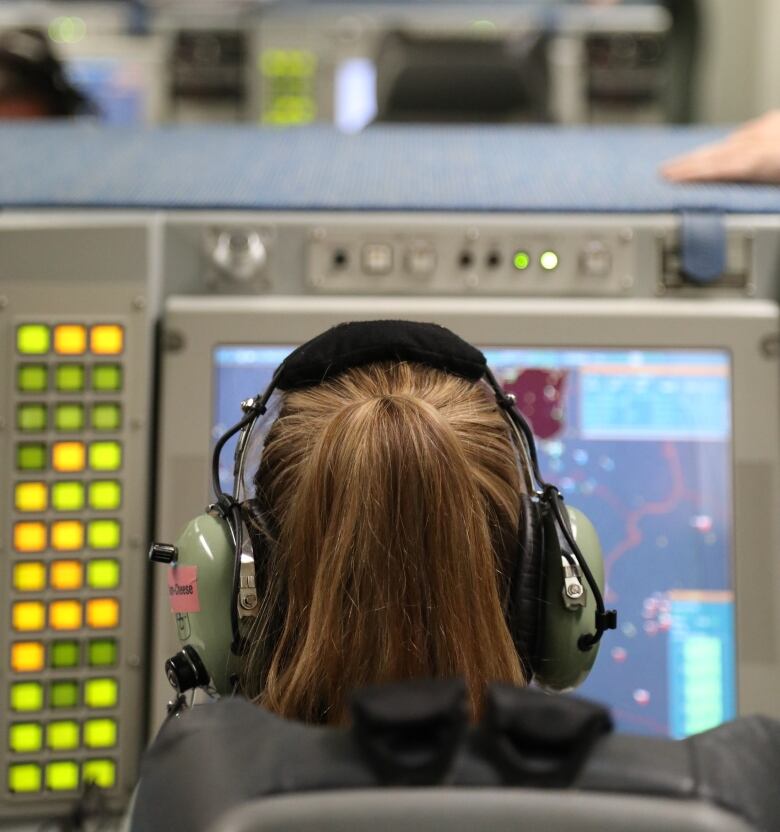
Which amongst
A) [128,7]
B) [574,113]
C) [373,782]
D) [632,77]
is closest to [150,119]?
[128,7]

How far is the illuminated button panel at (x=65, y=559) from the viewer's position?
110 centimetres

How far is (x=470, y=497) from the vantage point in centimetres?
68

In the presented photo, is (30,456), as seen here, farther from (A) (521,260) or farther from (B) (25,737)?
(A) (521,260)

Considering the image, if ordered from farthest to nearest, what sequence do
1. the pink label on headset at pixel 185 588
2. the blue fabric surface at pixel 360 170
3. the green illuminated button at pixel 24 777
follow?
the blue fabric surface at pixel 360 170 → the green illuminated button at pixel 24 777 → the pink label on headset at pixel 185 588

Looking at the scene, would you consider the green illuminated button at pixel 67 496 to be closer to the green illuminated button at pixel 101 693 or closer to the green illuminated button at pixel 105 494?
the green illuminated button at pixel 105 494

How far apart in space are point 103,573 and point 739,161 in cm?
100

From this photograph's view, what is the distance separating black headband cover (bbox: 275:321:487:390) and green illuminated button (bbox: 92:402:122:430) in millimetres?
434

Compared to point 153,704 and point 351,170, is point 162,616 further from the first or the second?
point 351,170

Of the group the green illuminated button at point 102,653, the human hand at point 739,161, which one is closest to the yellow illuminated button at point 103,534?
the green illuminated button at point 102,653

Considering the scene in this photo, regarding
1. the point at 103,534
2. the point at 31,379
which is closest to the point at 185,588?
the point at 103,534

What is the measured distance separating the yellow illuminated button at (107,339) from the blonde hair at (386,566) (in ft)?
1.75

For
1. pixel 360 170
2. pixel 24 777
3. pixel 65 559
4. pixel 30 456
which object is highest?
pixel 360 170

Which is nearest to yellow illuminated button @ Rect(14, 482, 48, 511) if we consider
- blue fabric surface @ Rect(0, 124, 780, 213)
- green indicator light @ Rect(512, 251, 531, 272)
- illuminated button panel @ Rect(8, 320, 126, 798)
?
illuminated button panel @ Rect(8, 320, 126, 798)

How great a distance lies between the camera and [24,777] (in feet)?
3.59
